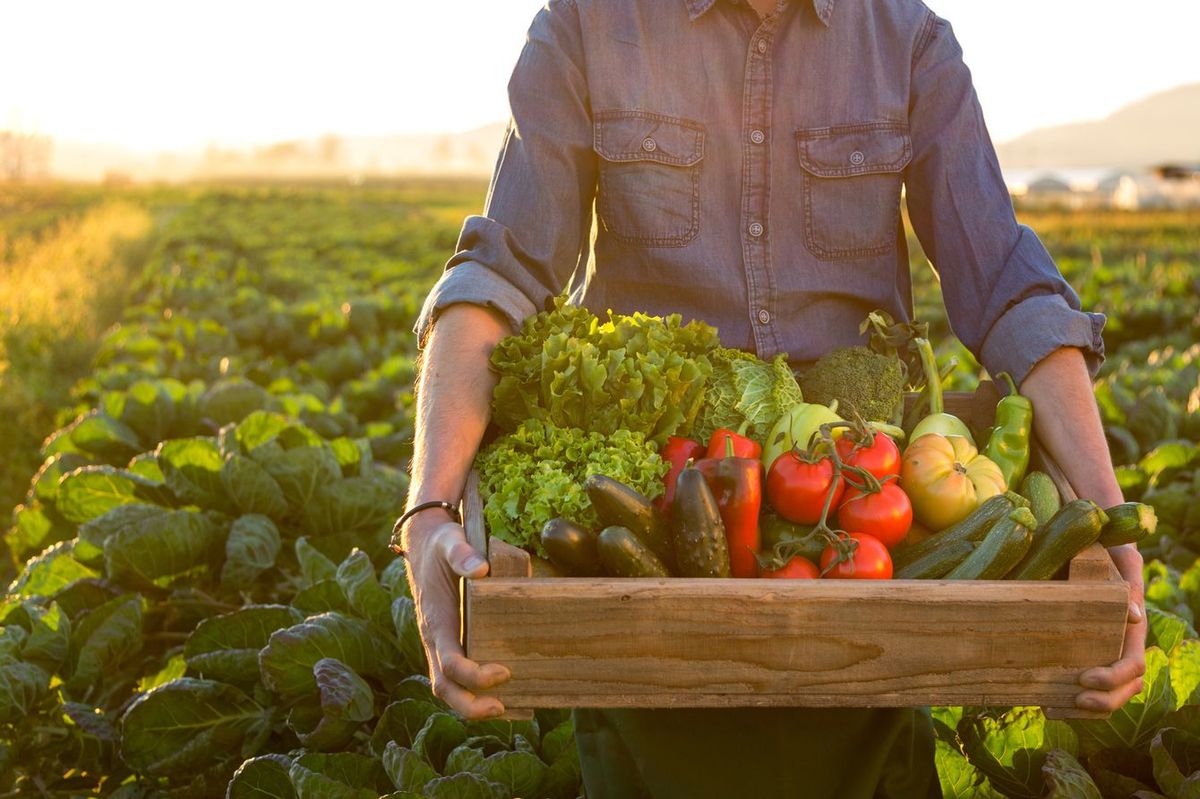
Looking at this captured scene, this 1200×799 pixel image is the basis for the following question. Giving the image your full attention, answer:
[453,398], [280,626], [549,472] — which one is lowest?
[280,626]

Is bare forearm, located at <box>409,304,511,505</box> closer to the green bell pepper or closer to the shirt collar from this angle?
the shirt collar

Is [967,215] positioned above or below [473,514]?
above

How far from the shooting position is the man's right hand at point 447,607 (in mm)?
2258

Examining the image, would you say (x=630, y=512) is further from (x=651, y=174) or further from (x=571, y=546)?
(x=651, y=174)

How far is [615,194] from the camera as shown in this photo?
10.6ft

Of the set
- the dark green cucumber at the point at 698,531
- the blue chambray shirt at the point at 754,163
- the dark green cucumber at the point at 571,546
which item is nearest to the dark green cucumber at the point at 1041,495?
the blue chambray shirt at the point at 754,163

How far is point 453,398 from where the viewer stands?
9.21 feet

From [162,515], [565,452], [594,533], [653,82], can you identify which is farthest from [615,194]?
[162,515]

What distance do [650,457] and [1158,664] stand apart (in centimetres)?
181

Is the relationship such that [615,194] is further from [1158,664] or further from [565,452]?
[1158,664]

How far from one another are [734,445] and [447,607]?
0.71 meters

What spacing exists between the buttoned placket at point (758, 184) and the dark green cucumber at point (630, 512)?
2.88 ft

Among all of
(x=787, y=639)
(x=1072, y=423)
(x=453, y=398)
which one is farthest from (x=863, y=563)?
(x=453, y=398)

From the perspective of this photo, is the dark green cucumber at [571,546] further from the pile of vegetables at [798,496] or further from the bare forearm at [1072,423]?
the bare forearm at [1072,423]
